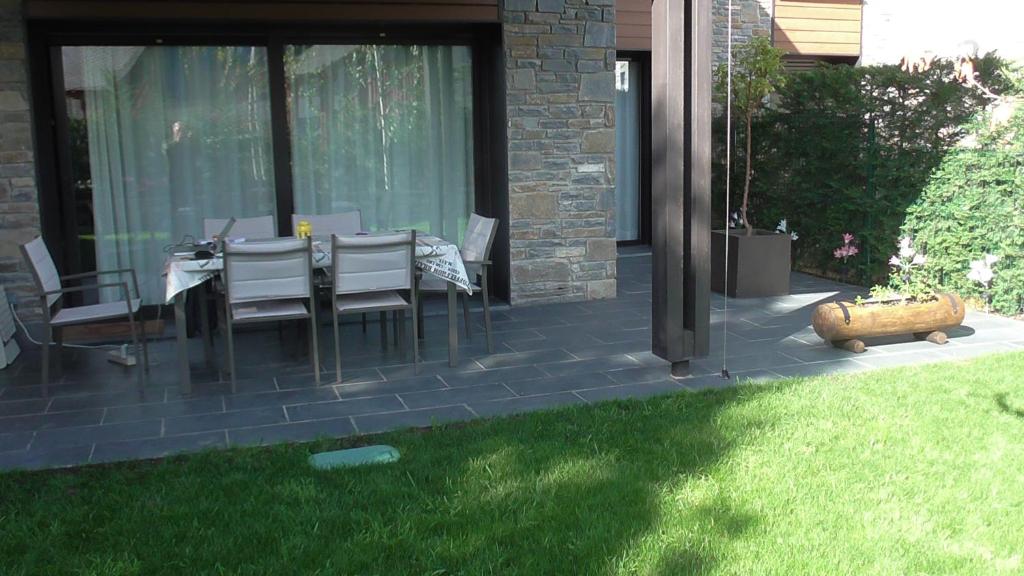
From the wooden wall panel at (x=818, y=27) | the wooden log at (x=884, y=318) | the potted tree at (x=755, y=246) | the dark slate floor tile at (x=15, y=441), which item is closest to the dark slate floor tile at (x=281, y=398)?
the dark slate floor tile at (x=15, y=441)

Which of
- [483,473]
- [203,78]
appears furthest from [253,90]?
[483,473]

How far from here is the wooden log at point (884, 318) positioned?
596 centimetres

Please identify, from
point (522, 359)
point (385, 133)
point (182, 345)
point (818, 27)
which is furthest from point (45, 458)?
point (818, 27)

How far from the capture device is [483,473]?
3848 millimetres

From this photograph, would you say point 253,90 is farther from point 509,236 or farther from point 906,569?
point 906,569

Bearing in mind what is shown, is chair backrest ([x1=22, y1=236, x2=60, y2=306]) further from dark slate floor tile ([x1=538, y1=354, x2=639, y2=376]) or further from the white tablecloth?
dark slate floor tile ([x1=538, y1=354, x2=639, y2=376])

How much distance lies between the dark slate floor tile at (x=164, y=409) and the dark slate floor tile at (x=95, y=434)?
107mm

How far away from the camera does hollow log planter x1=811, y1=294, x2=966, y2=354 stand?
5.96m

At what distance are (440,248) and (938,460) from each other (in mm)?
3190

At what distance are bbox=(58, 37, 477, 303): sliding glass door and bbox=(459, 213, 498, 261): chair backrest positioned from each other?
5.14 feet

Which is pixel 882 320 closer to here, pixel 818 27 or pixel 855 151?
pixel 855 151

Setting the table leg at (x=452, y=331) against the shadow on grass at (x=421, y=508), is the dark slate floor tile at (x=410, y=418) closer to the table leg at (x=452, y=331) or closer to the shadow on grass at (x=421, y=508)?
the shadow on grass at (x=421, y=508)

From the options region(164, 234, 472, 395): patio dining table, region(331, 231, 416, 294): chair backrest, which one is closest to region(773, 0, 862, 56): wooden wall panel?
region(164, 234, 472, 395): patio dining table

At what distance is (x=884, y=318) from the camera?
6.02 m
